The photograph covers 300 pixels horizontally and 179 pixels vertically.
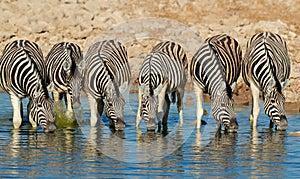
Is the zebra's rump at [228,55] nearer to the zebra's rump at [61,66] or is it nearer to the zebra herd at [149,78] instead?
the zebra herd at [149,78]

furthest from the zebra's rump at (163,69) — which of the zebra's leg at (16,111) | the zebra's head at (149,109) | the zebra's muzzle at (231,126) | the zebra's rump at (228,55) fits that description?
the zebra's leg at (16,111)

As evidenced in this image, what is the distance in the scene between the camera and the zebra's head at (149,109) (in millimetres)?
17484

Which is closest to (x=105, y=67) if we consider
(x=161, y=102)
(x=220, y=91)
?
(x=161, y=102)

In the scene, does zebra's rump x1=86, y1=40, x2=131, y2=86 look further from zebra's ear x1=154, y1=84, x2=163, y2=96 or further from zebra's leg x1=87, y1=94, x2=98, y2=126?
zebra's ear x1=154, y1=84, x2=163, y2=96

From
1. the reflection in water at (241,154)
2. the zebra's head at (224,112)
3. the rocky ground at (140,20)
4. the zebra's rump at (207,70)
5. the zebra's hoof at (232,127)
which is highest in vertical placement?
the rocky ground at (140,20)

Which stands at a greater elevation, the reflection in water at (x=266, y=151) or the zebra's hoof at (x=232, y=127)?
the zebra's hoof at (x=232, y=127)

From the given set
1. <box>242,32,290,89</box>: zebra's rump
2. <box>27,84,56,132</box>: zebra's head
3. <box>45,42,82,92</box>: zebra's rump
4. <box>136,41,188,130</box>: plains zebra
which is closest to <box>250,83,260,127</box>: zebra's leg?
<box>242,32,290,89</box>: zebra's rump

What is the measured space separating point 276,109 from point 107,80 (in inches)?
144

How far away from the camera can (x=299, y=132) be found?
17438 millimetres

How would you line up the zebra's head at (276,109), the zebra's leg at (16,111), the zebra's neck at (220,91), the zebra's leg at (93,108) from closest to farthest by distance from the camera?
the zebra's neck at (220,91), the zebra's head at (276,109), the zebra's leg at (16,111), the zebra's leg at (93,108)

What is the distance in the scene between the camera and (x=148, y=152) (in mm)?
15023

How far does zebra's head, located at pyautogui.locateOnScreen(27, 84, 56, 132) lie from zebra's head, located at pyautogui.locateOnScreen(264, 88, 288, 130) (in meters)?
4.59

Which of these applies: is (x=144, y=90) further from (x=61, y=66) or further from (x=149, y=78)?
(x=61, y=66)

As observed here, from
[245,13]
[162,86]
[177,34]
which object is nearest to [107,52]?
[162,86]
